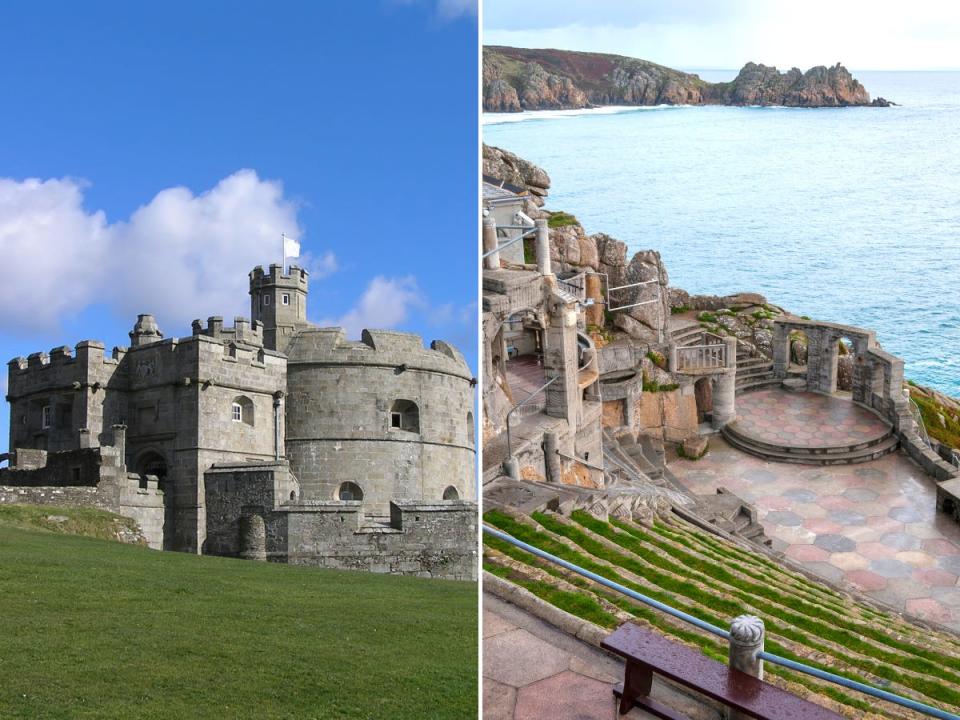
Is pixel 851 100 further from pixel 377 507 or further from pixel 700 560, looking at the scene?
pixel 700 560

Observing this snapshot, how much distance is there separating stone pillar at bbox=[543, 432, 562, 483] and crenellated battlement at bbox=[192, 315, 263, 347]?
440 inches

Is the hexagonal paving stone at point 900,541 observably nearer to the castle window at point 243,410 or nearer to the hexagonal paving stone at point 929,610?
the hexagonal paving stone at point 929,610

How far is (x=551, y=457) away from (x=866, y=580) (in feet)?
19.7

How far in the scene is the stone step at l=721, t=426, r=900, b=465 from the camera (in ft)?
67.3

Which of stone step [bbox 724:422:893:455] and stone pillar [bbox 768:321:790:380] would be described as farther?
stone pillar [bbox 768:321:790:380]

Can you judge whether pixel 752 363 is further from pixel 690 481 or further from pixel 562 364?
pixel 562 364

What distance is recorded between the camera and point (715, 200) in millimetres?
90625

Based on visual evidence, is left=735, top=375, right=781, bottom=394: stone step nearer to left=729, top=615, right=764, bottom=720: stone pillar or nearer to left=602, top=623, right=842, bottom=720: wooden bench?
left=729, top=615, right=764, bottom=720: stone pillar

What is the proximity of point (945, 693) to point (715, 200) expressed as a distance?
88.7 meters

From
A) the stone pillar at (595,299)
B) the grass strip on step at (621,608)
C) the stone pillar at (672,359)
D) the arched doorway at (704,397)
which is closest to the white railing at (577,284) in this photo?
the stone pillar at (595,299)

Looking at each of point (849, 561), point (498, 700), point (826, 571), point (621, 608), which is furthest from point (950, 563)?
point (498, 700)

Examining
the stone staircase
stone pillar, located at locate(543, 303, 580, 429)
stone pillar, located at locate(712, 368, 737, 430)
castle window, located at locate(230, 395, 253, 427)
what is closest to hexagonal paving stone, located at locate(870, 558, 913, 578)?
stone pillar, located at locate(543, 303, 580, 429)

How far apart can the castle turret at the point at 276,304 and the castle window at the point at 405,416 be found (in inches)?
146

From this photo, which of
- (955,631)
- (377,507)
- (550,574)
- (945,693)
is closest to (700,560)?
(945,693)
